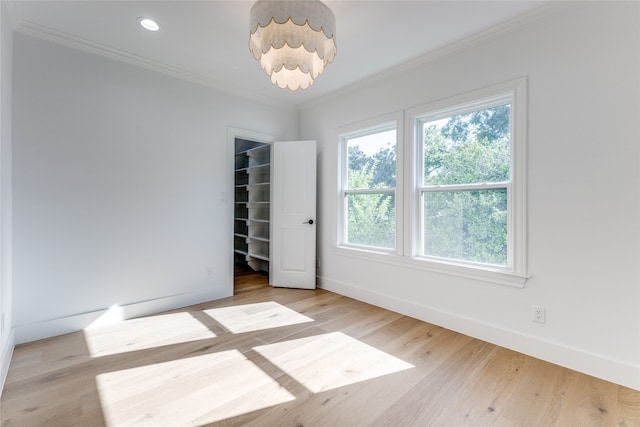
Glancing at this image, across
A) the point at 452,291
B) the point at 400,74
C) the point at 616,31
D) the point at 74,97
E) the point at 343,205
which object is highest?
the point at 400,74

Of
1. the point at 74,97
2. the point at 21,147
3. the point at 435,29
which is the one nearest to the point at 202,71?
the point at 74,97

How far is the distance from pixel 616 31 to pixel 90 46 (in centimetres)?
413

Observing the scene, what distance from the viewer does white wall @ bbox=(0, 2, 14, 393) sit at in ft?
6.26

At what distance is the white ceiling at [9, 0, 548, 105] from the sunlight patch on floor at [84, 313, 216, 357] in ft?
8.46

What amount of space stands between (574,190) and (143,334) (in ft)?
11.9

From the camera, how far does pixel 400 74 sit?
3.03 metres

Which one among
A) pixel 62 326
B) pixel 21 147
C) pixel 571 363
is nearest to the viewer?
pixel 571 363

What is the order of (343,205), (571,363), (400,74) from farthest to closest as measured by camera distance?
1. (343,205)
2. (400,74)
3. (571,363)

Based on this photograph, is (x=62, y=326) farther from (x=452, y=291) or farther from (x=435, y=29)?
(x=435, y=29)

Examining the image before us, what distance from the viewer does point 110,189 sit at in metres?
2.75

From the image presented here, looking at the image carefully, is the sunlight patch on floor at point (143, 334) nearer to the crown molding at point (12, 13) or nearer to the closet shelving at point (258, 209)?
the closet shelving at point (258, 209)

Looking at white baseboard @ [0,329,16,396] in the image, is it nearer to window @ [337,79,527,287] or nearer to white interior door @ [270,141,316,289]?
white interior door @ [270,141,316,289]

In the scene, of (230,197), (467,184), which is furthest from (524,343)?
(230,197)

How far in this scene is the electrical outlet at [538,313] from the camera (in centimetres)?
215
